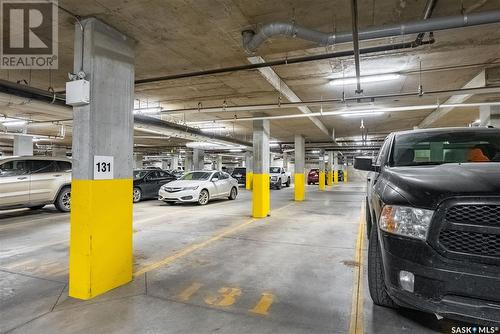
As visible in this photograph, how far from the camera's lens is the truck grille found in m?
1.74

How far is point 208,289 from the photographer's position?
3.21 metres

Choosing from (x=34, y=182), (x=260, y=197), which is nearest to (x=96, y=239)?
(x=260, y=197)

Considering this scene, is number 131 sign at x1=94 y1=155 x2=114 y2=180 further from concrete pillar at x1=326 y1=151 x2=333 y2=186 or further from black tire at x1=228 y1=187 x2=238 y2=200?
concrete pillar at x1=326 y1=151 x2=333 y2=186

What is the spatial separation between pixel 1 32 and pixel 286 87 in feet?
16.3

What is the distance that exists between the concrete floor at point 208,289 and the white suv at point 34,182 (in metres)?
1.77

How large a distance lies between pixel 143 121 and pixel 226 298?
Answer: 7281mm

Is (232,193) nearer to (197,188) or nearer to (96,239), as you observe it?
(197,188)

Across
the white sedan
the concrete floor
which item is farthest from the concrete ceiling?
the white sedan

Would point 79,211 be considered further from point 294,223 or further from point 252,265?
point 294,223

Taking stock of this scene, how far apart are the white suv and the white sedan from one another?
323 centimetres

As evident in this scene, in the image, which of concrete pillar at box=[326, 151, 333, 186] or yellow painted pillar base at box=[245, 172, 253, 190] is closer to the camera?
yellow painted pillar base at box=[245, 172, 253, 190]

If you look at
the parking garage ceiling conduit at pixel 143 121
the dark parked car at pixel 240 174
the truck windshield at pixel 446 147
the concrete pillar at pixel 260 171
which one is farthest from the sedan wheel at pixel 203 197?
the dark parked car at pixel 240 174

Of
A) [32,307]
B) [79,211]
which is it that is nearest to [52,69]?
[79,211]

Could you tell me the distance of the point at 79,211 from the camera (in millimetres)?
3090
